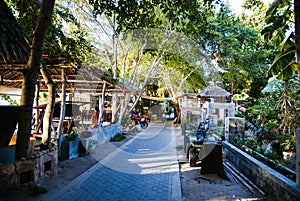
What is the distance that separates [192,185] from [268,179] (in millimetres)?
1553

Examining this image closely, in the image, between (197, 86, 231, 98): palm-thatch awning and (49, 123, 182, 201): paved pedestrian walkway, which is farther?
(197, 86, 231, 98): palm-thatch awning

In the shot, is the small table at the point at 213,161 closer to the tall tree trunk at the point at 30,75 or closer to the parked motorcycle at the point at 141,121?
the tall tree trunk at the point at 30,75

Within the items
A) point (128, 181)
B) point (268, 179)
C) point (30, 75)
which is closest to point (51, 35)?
point (30, 75)

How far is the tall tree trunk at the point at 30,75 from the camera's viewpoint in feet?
12.6

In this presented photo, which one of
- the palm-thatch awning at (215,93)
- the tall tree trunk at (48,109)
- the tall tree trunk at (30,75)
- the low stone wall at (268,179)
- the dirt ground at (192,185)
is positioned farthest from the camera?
the palm-thatch awning at (215,93)

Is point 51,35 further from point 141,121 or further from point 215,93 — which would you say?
point 141,121

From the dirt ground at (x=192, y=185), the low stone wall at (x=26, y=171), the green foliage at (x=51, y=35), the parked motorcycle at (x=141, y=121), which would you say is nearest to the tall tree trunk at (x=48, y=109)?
the low stone wall at (x=26, y=171)

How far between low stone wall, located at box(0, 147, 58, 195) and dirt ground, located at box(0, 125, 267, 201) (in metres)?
0.15

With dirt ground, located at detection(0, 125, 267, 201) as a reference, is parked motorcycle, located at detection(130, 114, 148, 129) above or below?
above

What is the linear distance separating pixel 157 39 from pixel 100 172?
937 cm

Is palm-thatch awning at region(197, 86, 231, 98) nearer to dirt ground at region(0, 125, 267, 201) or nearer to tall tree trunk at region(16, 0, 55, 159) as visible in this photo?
dirt ground at region(0, 125, 267, 201)

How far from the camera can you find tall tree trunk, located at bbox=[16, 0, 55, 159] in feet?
12.6

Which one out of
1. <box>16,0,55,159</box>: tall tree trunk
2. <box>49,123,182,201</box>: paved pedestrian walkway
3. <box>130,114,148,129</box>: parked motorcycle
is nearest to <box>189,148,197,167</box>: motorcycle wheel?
<box>49,123,182,201</box>: paved pedestrian walkway

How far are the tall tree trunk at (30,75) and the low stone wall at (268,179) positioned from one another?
4.66m
